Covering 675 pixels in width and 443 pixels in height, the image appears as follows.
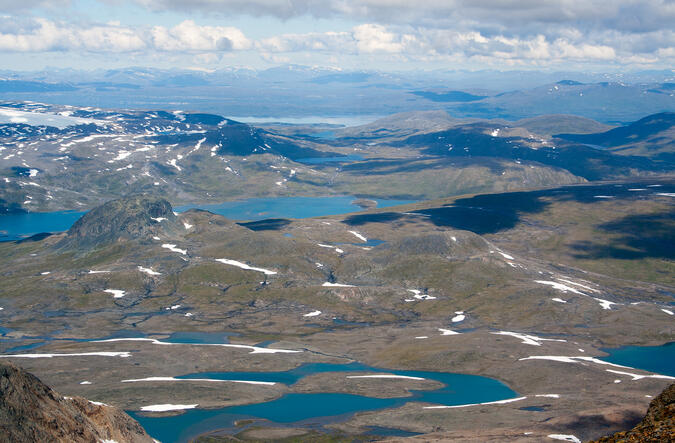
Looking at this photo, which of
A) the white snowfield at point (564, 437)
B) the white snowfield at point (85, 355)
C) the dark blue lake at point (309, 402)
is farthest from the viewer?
the white snowfield at point (85, 355)

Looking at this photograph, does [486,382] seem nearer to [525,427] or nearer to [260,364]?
[525,427]

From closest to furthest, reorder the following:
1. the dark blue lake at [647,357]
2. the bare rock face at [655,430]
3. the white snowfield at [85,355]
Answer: the bare rock face at [655,430], the white snowfield at [85,355], the dark blue lake at [647,357]

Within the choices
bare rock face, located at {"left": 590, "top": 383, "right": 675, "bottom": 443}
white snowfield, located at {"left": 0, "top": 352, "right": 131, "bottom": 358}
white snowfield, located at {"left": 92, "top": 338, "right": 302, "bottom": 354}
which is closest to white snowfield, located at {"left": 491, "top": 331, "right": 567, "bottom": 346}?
white snowfield, located at {"left": 92, "top": 338, "right": 302, "bottom": 354}

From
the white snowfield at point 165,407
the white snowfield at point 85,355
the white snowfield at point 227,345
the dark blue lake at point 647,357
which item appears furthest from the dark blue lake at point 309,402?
the dark blue lake at point 647,357

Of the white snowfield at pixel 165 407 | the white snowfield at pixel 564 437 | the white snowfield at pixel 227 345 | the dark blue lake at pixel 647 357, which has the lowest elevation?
the dark blue lake at pixel 647 357

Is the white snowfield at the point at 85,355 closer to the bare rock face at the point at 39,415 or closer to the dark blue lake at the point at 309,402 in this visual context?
the dark blue lake at the point at 309,402

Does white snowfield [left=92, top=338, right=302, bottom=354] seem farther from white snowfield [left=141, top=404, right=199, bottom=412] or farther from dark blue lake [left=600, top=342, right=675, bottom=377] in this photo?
dark blue lake [left=600, top=342, right=675, bottom=377]

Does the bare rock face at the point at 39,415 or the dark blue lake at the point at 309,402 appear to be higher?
the bare rock face at the point at 39,415
